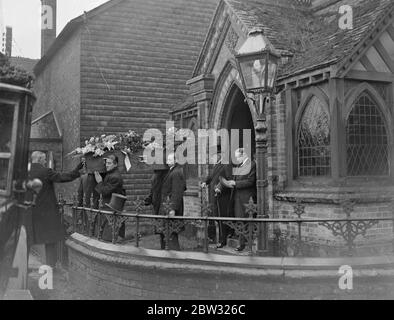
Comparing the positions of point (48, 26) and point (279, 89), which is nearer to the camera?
point (279, 89)

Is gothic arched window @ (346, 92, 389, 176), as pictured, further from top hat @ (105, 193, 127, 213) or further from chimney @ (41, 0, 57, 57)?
chimney @ (41, 0, 57, 57)

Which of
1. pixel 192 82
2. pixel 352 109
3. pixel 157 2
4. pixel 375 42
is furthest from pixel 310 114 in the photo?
pixel 157 2

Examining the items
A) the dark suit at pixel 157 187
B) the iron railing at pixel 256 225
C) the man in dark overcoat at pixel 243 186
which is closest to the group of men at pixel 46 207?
the iron railing at pixel 256 225

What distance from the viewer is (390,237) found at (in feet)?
24.6

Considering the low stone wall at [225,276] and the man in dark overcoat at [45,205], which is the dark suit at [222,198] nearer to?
the low stone wall at [225,276]

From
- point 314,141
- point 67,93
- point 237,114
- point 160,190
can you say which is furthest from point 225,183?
point 67,93

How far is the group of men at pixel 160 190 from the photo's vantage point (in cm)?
801

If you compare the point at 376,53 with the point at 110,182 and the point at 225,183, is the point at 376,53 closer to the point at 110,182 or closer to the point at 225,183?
the point at 225,183

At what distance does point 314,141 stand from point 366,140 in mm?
889

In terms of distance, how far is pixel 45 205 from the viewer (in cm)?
800

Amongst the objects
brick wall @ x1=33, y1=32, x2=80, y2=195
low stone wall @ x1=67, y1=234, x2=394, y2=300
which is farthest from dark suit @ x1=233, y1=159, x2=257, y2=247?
brick wall @ x1=33, y1=32, x2=80, y2=195

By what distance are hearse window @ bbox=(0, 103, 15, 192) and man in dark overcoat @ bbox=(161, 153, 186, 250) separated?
3.61 meters

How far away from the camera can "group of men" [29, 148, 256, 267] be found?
8.01 meters
